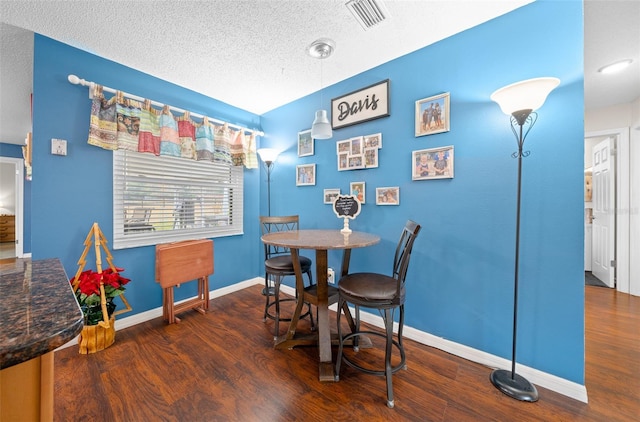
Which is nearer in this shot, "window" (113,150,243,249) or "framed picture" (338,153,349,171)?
"window" (113,150,243,249)

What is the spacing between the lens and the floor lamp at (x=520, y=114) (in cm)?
132

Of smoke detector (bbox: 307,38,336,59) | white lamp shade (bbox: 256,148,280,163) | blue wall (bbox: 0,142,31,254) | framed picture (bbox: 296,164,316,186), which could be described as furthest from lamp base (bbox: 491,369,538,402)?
blue wall (bbox: 0,142,31,254)

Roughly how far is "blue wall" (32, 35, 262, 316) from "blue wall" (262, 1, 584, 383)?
2053mm

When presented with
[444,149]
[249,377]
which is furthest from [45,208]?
[444,149]

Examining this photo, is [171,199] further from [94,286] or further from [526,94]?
[526,94]

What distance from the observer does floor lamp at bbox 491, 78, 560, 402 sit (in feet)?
4.34

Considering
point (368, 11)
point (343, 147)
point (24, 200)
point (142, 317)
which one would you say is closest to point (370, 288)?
point (343, 147)

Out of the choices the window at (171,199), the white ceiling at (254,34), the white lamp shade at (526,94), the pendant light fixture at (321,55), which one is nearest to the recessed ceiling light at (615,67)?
the white ceiling at (254,34)

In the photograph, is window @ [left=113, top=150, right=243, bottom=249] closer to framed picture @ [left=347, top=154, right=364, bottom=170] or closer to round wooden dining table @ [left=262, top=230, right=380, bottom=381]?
round wooden dining table @ [left=262, top=230, right=380, bottom=381]

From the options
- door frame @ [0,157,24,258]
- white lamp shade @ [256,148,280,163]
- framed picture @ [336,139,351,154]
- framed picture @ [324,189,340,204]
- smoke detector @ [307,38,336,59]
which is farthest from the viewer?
door frame @ [0,157,24,258]

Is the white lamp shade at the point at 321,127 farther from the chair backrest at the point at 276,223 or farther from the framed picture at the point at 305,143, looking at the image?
the chair backrest at the point at 276,223

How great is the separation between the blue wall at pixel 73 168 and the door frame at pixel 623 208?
5405mm

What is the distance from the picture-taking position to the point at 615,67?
227 centimetres

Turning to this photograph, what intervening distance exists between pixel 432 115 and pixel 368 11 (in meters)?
0.88
